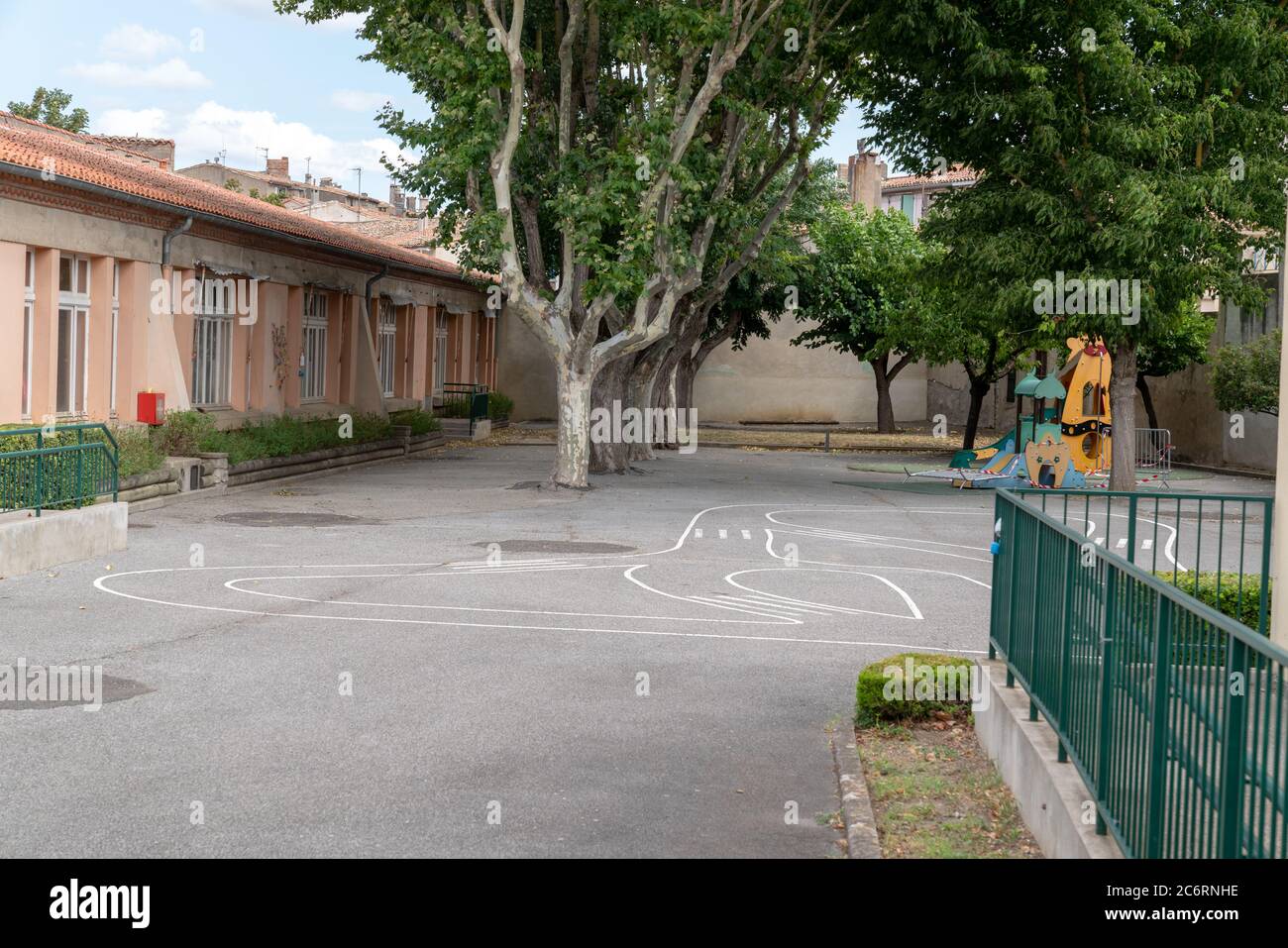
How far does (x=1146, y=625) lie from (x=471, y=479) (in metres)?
24.7

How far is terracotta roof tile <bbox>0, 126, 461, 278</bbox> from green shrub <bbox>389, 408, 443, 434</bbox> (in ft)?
13.1

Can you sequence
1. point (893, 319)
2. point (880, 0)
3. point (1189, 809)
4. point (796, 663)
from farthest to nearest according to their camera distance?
point (893, 319), point (880, 0), point (796, 663), point (1189, 809)

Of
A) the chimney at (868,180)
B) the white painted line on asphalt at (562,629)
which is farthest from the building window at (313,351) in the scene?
the chimney at (868,180)

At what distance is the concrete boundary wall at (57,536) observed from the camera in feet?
49.6

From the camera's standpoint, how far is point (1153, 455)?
38688 mm

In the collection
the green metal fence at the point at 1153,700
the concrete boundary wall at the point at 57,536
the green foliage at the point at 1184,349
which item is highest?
the green foliage at the point at 1184,349

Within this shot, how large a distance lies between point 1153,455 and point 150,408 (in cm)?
2545

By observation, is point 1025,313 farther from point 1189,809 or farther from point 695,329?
point 1189,809

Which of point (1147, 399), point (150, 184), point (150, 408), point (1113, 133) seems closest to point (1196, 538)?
point (1113, 133)

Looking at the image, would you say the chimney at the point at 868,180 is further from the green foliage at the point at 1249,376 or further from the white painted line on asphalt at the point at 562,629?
the white painted line on asphalt at the point at 562,629

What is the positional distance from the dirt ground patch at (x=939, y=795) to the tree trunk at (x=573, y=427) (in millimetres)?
18159

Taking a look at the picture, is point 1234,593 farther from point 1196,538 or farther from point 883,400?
point 883,400

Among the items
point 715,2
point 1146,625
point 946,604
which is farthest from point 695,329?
point 1146,625
